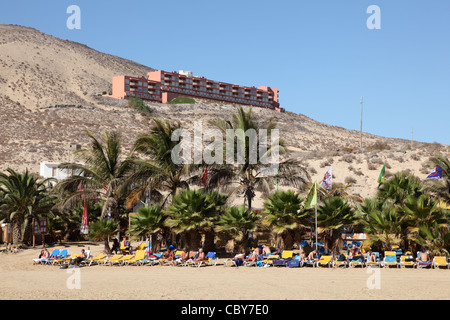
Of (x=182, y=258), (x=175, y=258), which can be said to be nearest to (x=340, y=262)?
(x=182, y=258)

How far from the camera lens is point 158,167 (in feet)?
73.4

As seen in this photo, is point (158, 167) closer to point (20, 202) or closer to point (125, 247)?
point (125, 247)

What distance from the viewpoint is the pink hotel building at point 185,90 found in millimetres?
100812

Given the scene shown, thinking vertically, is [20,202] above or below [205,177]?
below

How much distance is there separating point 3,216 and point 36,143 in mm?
38716

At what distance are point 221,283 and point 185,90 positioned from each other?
97777 millimetres

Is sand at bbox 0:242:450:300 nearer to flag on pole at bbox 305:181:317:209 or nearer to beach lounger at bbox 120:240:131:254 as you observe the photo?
flag on pole at bbox 305:181:317:209

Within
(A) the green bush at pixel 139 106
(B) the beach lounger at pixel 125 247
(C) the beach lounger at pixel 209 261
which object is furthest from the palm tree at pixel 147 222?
(A) the green bush at pixel 139 106

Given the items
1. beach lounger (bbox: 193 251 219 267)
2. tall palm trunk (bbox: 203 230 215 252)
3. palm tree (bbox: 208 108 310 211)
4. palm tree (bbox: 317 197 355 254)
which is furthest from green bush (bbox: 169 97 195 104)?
palm tree (bbox: 317 197 355 254)

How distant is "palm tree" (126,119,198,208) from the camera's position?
22.3m

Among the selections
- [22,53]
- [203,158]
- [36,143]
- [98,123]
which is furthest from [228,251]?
[22,53]

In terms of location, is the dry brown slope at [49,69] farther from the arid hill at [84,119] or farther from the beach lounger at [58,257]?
the beach lounger at [58,257]

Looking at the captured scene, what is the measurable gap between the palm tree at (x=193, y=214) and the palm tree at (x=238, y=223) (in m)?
0.56
